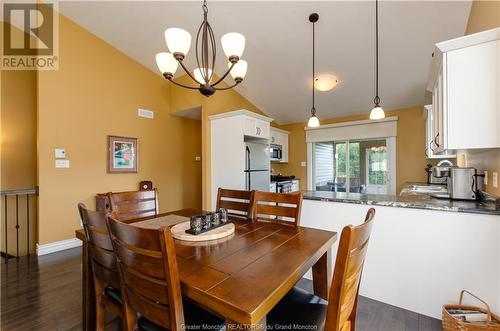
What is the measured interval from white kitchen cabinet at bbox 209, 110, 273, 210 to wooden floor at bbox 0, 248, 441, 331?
1.98 m

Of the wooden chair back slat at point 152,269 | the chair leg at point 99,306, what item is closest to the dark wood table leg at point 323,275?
the wooden chair back slat at point 152,269

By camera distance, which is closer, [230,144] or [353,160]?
[230,144]

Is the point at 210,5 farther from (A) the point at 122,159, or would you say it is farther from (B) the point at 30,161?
(B) the point at 30,161

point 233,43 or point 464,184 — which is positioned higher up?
point 233,43

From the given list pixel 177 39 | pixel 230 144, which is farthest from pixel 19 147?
pixel 177 39

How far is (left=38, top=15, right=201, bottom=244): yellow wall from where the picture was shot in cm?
323

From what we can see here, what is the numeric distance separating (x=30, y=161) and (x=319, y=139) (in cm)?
559

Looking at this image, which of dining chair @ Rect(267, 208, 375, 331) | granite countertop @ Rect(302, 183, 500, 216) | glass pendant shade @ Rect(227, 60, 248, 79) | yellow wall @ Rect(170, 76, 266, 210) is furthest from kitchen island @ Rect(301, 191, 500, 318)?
yellow wall @ Rect(170, 76, 266, 210)

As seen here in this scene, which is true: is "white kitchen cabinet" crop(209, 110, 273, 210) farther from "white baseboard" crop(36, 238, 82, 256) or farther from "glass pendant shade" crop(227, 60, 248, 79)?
"white baseboard" crop(36, 238, 82, 256)

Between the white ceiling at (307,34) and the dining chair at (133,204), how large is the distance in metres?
2.46

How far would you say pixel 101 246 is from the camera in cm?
123

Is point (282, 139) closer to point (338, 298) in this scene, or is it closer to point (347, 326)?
point (347, 326)

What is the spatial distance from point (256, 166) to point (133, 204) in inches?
92.3

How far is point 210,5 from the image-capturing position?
2867 mm
